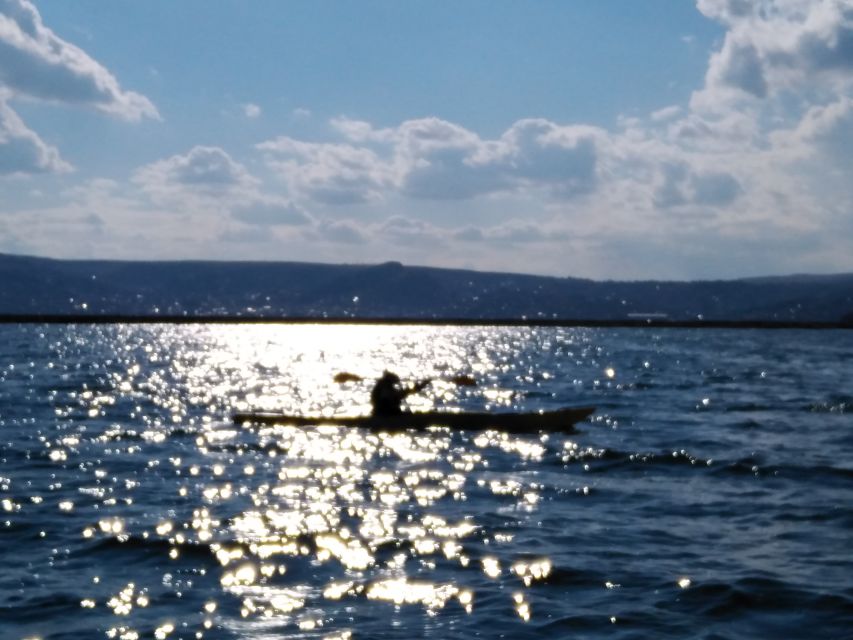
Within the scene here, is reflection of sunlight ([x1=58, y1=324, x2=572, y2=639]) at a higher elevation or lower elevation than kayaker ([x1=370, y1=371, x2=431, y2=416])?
lower

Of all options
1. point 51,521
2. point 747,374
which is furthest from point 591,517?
point 747,374

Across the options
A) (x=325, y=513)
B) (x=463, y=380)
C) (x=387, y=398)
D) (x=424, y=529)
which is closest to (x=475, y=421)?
(x=387, y=398)

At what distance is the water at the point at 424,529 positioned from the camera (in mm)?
14117

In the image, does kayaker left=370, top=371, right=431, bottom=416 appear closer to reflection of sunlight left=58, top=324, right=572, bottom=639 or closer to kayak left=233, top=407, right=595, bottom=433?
kayak left=233, top=407, right=595, bottom=433

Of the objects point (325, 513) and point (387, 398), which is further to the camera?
point (387, 398)

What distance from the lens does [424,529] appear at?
19.2 metres

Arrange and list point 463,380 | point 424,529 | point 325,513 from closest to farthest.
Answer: point 424,529 < point 325,513 < point 463,380

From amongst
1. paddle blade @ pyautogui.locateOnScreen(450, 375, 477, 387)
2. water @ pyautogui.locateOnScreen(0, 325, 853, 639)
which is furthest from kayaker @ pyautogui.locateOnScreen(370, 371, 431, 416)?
paddle blade @ pyautogui.locateOnScreen(450, 375, 477, 387)

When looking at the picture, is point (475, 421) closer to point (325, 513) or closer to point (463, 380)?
point (325, 513)

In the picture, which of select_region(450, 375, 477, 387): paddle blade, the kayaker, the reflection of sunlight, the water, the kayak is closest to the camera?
the water

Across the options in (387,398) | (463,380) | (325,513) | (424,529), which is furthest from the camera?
(463,380)

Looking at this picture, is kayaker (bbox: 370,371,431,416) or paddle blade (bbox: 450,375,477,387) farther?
paddle blade (bbox: 450,375,477,387)

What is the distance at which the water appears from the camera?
14117 mm

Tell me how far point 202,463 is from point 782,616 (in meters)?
16.6
